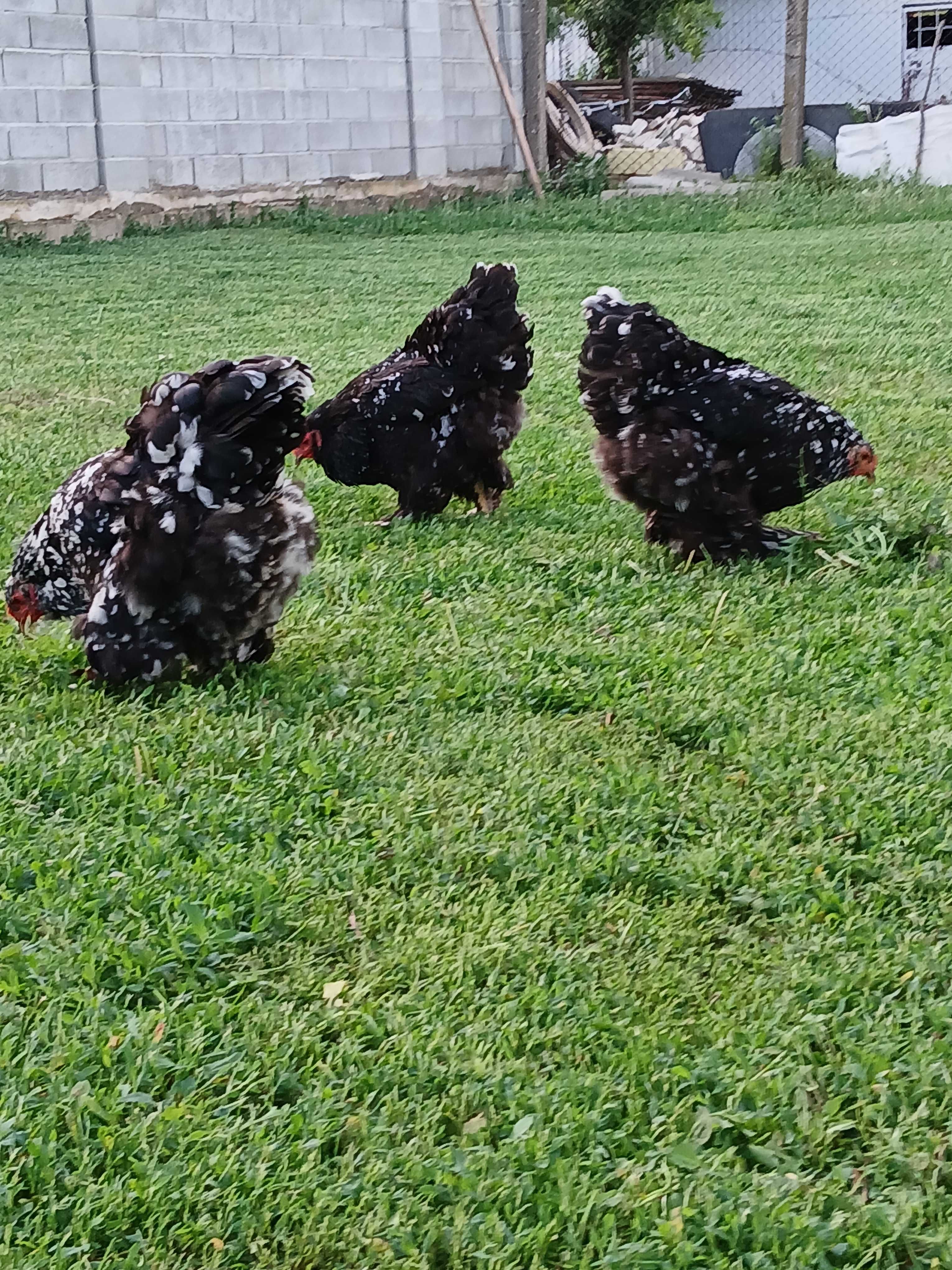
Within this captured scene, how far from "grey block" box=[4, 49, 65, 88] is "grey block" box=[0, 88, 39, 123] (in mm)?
51

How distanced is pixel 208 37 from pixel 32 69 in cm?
219

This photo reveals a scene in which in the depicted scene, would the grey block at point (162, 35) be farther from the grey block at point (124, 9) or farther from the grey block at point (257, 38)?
the grey block at point (257, 38)

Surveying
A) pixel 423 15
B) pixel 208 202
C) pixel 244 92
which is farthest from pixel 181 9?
pixel 423 15

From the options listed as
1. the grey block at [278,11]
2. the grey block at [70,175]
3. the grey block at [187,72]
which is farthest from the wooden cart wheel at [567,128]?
the grey block at [70,175]

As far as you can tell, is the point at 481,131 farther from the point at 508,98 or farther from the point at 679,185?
the point at 679,185

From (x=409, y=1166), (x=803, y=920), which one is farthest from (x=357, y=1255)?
(x=803, y=920)

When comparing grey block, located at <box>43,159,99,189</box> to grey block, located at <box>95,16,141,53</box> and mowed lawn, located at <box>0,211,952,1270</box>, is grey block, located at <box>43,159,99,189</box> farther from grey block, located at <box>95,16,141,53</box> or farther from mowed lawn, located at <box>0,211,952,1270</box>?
mowed lawn, located at <box>0,211,952,1270</box>

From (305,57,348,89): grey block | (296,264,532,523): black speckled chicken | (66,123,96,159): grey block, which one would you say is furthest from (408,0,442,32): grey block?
(296,264,532,523): black speckled chicken

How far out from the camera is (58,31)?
12.8 m

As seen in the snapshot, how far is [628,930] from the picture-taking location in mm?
2465

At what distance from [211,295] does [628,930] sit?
8.63 m

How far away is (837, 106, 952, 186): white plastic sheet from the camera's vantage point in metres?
17.2

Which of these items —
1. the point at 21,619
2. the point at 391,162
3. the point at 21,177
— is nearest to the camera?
the point at 21,619

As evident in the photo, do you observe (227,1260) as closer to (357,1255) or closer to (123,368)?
(357,1255)
